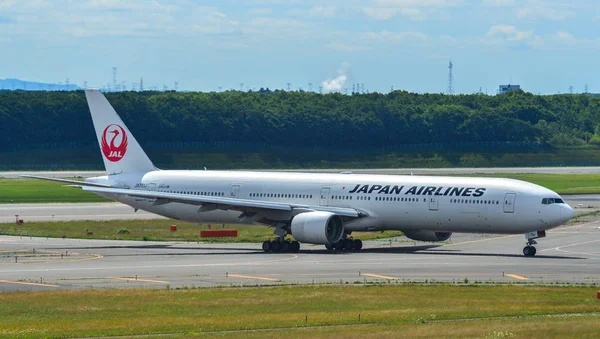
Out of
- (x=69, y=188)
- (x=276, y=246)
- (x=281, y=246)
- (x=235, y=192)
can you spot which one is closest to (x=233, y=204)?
(x=276, y=246)

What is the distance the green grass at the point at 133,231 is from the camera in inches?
2904

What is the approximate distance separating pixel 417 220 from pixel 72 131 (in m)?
144

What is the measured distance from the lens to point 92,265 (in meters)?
55.1

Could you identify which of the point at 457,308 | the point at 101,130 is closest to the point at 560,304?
the point at 457,308

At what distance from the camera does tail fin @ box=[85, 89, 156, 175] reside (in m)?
73.1

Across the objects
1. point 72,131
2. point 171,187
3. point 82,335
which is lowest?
point 82,335

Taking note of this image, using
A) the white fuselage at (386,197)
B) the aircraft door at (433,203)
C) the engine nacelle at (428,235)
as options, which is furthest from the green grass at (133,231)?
the aircraft door at (433,203)

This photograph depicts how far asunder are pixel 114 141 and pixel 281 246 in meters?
16.8

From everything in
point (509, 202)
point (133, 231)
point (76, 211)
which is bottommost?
point (133, 231)

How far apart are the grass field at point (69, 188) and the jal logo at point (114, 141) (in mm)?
36669

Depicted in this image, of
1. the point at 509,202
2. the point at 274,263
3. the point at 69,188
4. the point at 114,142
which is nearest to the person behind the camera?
the point at 274,263

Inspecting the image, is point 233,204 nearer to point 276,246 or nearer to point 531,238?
point 276,246

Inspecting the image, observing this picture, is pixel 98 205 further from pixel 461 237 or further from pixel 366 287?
pixel 366 287

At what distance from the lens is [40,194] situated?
116438 mm
